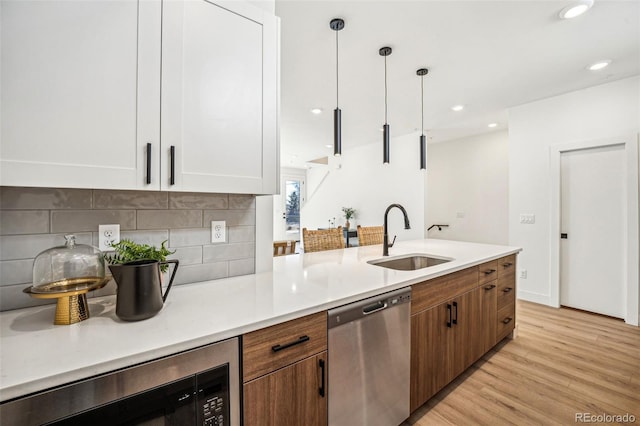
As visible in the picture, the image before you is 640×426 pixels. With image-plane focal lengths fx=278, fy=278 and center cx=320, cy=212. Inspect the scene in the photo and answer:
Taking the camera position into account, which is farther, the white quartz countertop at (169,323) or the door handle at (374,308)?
the door handle at (374,308)

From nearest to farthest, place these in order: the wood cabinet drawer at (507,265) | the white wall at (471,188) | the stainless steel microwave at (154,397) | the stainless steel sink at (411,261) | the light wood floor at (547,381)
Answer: the stainless steel microwave at (154,397) < the light wood floor at (547,381) < the stainless steel sink at (411,261) < the wood cabinet drawer at (507,265) < the white wall at (471,188)

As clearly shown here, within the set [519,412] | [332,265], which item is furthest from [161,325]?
[519,412]

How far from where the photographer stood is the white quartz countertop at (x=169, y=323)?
70 centimetres

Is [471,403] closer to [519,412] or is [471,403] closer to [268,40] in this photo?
[519,412]

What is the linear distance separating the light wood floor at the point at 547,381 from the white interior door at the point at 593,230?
17.1 inches

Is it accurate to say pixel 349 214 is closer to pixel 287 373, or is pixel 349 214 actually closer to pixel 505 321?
pixel 505 321

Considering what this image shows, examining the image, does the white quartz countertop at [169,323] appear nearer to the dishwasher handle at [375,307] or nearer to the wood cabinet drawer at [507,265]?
the dishwasher handle at [375,307]

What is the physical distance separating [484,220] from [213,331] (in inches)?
226

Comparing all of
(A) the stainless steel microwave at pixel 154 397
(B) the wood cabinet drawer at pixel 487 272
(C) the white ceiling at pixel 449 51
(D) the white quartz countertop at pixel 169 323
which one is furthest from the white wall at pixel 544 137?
(A) the stainless steel microwave at pixel 154 397

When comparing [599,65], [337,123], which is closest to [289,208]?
[337,123]

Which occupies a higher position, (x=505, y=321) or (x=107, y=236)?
(x=107, y=236)

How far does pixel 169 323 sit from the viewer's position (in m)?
0.95

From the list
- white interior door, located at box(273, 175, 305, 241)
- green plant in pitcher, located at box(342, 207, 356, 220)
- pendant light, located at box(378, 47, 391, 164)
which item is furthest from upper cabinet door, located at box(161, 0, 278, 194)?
white interior door, located at box(273, 175, 305, 241)

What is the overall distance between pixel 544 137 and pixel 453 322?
125 inches
